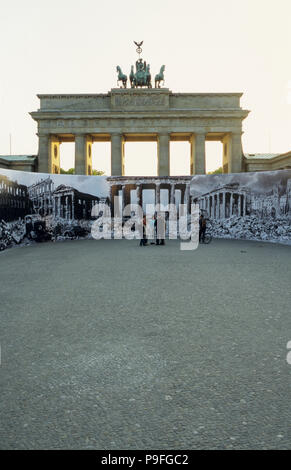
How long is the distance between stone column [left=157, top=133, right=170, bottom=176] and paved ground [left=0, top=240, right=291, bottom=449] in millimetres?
49024

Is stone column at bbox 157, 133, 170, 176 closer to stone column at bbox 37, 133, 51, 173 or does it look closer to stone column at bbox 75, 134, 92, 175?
stone column at bbox 75, 134, 92, 175

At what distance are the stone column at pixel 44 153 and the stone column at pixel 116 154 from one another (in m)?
9.36

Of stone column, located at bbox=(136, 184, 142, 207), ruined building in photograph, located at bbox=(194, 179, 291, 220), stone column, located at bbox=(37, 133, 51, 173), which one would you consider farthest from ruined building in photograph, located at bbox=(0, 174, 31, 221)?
stone column, located at bbox=(37, 133, 51, 173)

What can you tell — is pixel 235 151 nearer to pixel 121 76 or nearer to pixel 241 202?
pixel 121 76

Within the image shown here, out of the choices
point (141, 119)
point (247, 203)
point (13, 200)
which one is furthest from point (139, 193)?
point (141, 119)

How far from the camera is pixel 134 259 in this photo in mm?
17250

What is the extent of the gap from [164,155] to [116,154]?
6.88 metres

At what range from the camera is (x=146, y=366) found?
210 inches

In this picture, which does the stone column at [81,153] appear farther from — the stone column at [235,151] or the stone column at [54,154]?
the stone column at [235,151]

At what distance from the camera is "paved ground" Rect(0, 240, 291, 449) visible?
3.76 meters

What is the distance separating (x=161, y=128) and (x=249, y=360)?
55.8 metres

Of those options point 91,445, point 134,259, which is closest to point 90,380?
point 91,445

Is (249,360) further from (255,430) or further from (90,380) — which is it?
(90,380)
